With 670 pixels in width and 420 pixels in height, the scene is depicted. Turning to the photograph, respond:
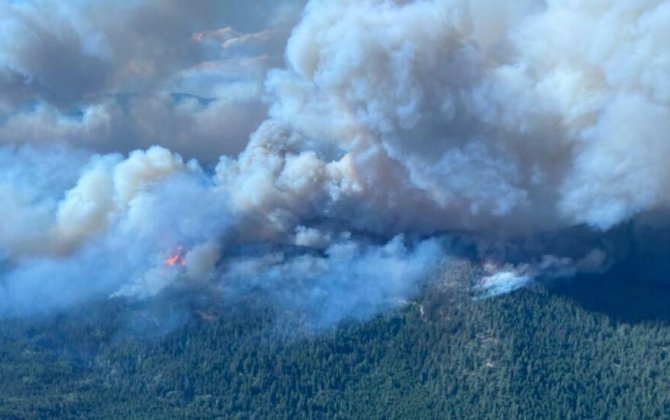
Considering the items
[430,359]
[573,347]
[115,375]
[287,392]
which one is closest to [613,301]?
[573,347]

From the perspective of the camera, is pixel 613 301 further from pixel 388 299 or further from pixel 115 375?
pixel 115 375

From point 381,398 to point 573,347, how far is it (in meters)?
9.40

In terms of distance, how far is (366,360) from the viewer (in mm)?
76500

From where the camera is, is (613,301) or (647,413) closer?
(647,413)

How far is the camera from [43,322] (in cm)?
7975

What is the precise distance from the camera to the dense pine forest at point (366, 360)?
72.8 m

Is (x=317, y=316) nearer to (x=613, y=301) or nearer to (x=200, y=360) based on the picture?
(x=200, y=360)

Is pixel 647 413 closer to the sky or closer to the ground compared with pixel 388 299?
closer to the ground

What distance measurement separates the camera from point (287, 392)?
243 ft

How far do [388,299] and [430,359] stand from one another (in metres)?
4.61

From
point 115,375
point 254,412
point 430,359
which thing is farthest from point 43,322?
point 430,359

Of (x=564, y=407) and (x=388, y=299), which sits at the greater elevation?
(x=388, y=299)

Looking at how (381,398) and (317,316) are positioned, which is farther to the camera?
(317,316)

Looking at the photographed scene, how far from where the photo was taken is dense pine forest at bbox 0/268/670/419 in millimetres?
72812
